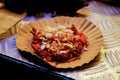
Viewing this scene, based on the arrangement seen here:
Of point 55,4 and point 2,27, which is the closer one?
point 2,27

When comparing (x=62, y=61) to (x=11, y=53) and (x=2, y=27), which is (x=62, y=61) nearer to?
(x=11, y=53)

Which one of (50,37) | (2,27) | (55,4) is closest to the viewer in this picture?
(50,37)

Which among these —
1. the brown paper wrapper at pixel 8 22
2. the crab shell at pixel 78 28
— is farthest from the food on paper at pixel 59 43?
the brown paper wrapper at pixel 8 22

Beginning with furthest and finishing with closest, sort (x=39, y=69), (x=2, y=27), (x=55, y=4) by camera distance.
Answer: (x=55, y=4) → (x=2, y=27) → (x=39, y=69)

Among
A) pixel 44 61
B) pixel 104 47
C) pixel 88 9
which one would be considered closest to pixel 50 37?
pixel 44 61

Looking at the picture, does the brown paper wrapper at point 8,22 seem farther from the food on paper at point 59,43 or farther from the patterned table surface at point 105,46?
the food on paper at point 59,43

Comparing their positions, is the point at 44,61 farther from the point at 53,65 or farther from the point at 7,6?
the point at 7,6

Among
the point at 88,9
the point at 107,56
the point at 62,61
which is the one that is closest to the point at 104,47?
the point at 107,56

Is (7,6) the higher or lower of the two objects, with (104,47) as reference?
higher

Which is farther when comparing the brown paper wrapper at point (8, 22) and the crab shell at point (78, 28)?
the brown paper wrapper at point (8, 22)
